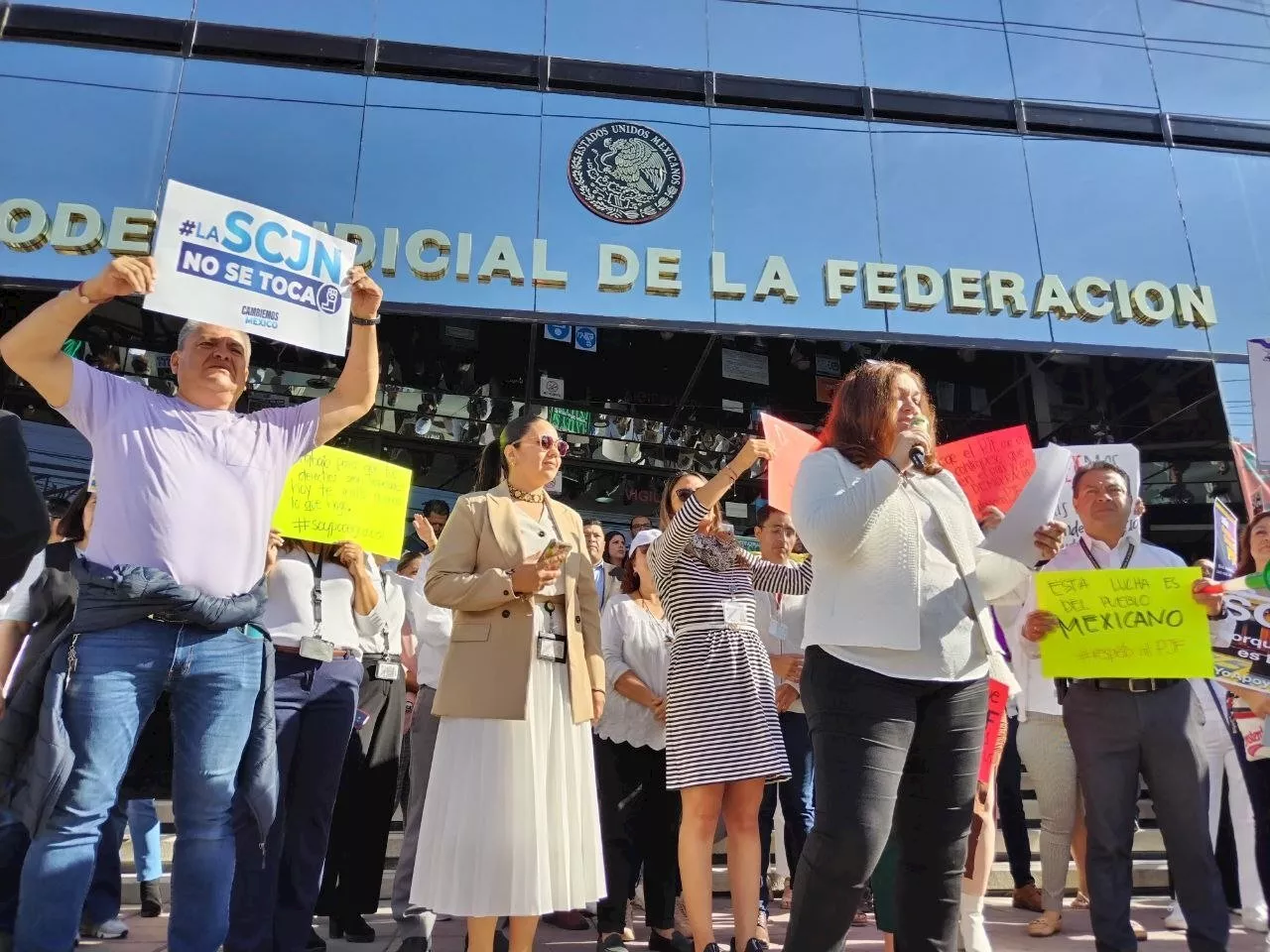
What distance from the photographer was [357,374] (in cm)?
280

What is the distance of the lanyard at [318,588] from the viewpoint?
3.56 m

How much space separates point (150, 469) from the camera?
2.39 metres

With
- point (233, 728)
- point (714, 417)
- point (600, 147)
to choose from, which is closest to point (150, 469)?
point (233, 728)

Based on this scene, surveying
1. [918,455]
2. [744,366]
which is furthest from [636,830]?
[744,366]

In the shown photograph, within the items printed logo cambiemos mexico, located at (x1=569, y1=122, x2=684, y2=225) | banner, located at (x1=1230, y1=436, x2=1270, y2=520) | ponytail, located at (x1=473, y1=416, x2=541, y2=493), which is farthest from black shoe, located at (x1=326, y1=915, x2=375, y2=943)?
printed logo cambiemos mexico, located at (x1=569, y1=122, x2=684, y2=225)

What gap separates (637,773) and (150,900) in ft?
8.19

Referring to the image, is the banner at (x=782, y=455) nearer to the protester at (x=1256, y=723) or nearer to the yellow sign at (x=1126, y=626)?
the yellow sign at (x=1126, y=626)

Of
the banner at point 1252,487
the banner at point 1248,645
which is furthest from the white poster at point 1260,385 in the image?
the banner at point 1248,645

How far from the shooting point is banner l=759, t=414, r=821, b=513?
3.74 metres

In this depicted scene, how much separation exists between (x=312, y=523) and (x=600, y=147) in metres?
7.51

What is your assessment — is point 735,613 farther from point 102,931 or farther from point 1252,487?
point 1252,487

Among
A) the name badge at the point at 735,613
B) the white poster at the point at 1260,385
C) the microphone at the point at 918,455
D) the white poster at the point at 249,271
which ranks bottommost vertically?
the name badge at the point at 735,613

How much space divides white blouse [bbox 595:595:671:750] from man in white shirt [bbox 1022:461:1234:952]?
172 centimetres

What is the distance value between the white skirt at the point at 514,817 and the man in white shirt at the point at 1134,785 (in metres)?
1.82
